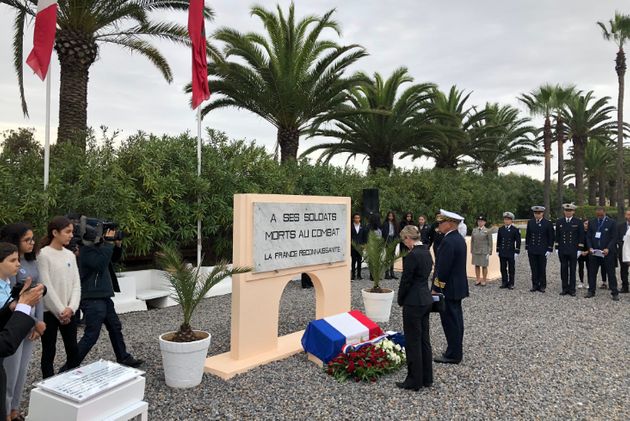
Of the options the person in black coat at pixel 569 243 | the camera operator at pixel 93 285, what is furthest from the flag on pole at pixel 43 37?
the person in black coat at pixel 569 243

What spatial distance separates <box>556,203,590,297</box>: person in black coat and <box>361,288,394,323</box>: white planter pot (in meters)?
4.71

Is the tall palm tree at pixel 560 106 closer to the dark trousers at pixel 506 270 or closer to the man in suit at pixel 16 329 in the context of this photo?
the dark trousers at pixel 506 270

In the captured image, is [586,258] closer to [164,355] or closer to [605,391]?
A: [605,391]

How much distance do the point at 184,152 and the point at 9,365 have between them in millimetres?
6548

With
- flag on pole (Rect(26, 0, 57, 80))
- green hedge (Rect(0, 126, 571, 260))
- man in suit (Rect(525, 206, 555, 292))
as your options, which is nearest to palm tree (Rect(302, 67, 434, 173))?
green hedge (Rect(0, 126, 571, 260))

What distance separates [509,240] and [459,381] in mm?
6318

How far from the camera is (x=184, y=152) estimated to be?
9156mm

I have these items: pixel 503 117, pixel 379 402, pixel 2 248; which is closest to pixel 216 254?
pixel 379 402

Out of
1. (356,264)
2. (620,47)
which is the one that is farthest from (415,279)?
(620,47)

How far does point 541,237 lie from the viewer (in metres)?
9.54

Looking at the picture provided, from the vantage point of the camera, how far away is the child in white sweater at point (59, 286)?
3.72 m

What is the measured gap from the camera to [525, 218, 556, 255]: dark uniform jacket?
9516 mm

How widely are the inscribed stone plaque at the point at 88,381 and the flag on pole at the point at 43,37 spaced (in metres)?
5.78

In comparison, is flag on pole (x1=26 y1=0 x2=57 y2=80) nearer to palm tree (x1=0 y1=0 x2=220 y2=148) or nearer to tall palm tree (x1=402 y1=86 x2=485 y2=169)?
palm tree (x1=0 y1=0 x2=220 y2=148)
